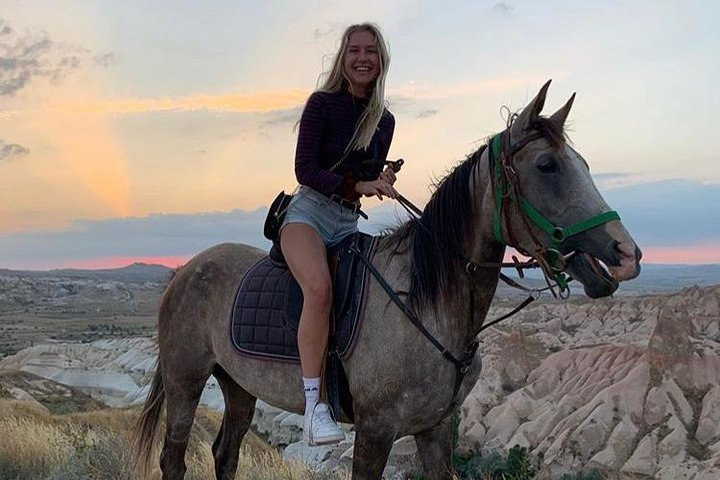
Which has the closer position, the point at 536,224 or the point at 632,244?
the point at 632,244

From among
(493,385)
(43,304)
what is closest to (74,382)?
(43,304)

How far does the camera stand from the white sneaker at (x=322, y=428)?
3.64 metres

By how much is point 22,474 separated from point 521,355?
71.3 meters

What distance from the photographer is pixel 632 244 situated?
119 inches

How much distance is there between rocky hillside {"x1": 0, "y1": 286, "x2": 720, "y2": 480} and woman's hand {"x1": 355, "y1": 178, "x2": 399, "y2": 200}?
32.0 metres

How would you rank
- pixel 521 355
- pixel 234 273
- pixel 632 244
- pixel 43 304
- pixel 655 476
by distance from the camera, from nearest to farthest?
pixel 632 244 → pixel 234 273 → pixel 655 476 → pixel 521 355 → pixel 43 304

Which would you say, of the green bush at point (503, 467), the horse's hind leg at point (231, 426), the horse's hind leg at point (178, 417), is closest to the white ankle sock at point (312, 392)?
the horse's hind leg at point (178, 417)

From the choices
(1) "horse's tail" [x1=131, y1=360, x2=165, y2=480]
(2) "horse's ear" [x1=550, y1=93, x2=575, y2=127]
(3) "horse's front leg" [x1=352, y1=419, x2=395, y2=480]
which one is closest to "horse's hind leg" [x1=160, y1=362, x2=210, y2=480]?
(1) "horse's tail" [x1=131, y1=360, x2=165, y2=480]

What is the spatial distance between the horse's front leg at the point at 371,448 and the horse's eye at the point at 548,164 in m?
1.48

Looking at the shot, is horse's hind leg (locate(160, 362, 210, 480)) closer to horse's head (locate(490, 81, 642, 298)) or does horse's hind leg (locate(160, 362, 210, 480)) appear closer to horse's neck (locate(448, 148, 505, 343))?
horse's neck (locate(448, 148, 505, 343))

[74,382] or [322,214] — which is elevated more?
[322,214]

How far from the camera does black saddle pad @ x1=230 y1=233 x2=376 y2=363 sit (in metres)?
3.76

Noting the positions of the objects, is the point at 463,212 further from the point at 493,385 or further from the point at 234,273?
the point at 493,385

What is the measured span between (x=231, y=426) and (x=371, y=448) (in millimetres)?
1918
